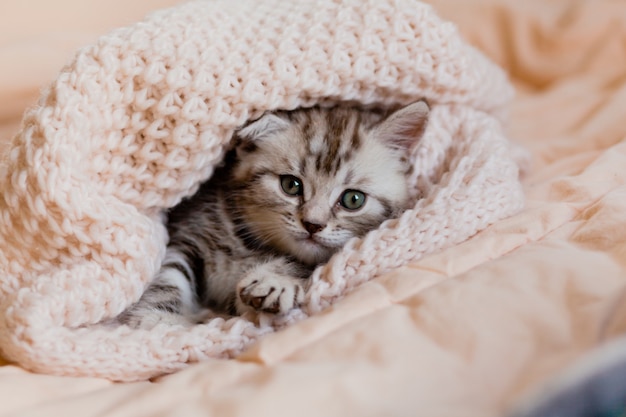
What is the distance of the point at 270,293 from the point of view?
117 centimetres

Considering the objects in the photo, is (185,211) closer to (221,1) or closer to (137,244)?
(137,244)

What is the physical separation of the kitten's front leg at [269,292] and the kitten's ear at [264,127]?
26 cm

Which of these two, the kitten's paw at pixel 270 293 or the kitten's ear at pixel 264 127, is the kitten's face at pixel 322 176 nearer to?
the kitten's ear at pixel 264 127

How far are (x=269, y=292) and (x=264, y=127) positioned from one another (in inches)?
14.0

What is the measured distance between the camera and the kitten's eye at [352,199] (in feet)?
4.61

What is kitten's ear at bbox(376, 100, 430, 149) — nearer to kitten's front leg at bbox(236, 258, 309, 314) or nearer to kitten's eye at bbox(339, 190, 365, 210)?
kitten's eye at bbox(339, 190, 365, 210)

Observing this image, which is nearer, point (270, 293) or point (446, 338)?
point (446, 338)

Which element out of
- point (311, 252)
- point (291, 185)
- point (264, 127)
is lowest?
point (311, 252)

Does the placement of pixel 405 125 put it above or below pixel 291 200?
above

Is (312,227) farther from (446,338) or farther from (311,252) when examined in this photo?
(446,338)

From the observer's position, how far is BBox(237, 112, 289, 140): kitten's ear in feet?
4.32

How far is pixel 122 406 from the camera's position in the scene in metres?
0.91

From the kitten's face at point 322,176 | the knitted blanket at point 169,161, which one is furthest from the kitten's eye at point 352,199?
the knitted blanket at point 169,161

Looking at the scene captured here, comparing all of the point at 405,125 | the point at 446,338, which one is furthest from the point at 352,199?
the point at 446,338
